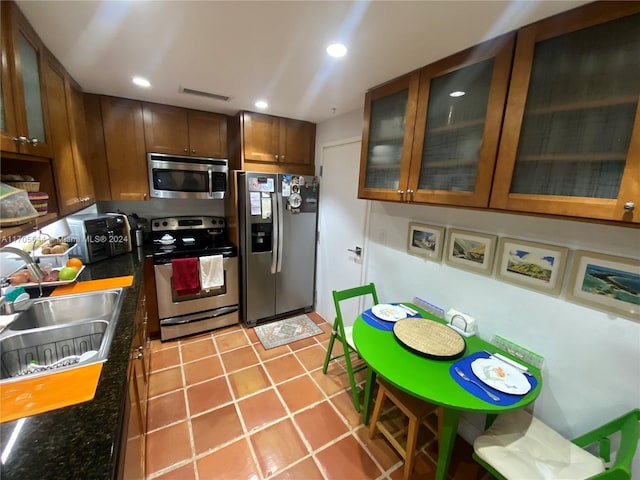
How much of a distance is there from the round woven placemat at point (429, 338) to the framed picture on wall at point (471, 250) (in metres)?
0.42

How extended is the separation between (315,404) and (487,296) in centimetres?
144

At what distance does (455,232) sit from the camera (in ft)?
5.74

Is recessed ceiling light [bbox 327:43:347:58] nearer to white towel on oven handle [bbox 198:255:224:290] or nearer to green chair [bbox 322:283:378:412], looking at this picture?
green chair [bbox 322:283:378:412]

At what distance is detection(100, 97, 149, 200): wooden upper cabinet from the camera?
230 centimetres

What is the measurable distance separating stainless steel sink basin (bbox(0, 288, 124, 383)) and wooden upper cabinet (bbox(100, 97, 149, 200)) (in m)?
1.22

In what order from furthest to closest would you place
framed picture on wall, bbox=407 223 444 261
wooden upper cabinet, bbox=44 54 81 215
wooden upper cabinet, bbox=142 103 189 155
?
1. wooden upper cabinet, bbox=142 103 189 155
2. framed picture on wall, bbox=407 223 444 261
3. wooden upper cabinet, bbox=44 54 81 215

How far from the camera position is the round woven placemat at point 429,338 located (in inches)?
55.4

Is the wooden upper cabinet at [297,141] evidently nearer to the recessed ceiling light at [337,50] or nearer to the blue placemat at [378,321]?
the recessed ceiling light at [337,50]

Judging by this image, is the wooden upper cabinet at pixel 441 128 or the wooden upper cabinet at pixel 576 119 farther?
the wooden upper cabinet at pixel 441 128

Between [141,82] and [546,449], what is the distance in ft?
10.7

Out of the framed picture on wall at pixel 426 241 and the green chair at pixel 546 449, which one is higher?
the framed picture on wall at pixel 426 241

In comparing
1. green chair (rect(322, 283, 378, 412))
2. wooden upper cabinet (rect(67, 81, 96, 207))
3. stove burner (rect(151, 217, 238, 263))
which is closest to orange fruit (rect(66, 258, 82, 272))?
wooden upper cabinet (rect(67, 81, 96, 207))

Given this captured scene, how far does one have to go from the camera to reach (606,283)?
3.84ft

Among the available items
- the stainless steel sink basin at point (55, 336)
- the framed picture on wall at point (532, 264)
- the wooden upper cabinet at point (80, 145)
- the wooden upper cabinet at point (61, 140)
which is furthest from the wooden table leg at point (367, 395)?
the wooden upper cabinet at point (80, 145)
